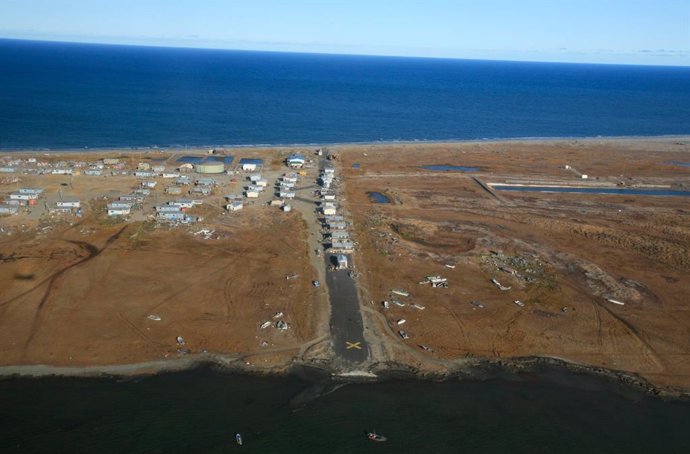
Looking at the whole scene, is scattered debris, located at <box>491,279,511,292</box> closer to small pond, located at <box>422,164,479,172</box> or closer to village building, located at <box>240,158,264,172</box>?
small pond, located at <box>422,164,479,172</box>

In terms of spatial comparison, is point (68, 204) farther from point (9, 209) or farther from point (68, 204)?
point (9, 209)

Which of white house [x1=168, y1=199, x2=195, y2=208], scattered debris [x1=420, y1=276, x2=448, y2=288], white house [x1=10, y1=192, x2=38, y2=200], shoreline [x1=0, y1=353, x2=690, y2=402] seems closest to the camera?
shoreline [x1=0, y1=353, x2=690, y2=402]

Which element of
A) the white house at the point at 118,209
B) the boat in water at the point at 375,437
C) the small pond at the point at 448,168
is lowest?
the boat in water at the point at 375,437

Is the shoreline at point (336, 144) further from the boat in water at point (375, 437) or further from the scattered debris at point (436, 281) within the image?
the boat in water at point (375, 437)

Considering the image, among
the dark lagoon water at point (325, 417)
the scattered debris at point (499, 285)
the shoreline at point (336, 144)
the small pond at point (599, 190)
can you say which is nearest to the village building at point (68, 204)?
the dark lagoon water at point (325, 417)

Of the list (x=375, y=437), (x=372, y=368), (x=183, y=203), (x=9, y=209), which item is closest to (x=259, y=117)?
(x=183, y=203)

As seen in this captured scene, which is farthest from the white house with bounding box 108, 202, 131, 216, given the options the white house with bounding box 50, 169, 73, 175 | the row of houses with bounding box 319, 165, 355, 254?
the row of houses with bounding box 319, 165, 355, 254

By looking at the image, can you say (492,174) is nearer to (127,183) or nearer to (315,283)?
(315,283)
